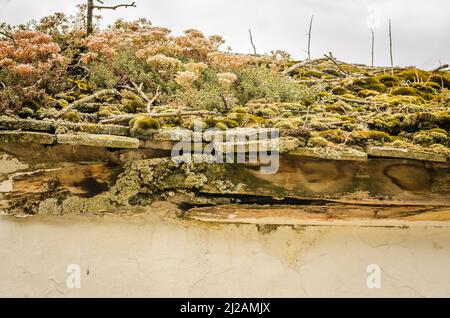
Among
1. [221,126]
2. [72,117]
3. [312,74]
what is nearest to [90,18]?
[72,117]

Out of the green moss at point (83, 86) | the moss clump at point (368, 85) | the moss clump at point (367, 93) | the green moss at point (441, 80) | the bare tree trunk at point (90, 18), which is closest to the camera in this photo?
the green moss at point (83, 86)

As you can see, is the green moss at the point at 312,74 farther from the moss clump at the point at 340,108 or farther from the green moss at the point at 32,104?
the green moss at the point at 32,104

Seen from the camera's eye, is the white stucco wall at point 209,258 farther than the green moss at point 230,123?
No

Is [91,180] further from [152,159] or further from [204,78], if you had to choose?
[204,78]

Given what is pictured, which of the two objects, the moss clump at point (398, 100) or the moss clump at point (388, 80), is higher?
the moss clump at point (388, 80)

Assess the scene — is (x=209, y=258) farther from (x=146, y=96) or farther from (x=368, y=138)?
(x=146, y=96)

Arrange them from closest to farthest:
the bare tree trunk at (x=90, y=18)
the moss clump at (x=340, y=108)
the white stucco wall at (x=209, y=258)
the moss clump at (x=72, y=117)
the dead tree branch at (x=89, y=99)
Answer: the white stucco wall at (x=209, y=258) → the moss clump at (x=72, y=117) → the dead tree branch at (x=89, y=99) → the moss clump at (x=340, y=108) → the bare tree trunk at (x=90, y=18)

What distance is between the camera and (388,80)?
20.5 feet

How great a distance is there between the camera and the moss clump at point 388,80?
6.09m

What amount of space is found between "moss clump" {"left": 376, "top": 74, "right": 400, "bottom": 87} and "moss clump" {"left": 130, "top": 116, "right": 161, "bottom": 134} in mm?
4292

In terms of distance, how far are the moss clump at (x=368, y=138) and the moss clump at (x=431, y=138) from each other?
0.25m

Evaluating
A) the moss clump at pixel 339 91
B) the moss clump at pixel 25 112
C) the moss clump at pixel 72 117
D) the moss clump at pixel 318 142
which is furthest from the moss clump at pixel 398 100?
the moss clump at pixel 25 112
